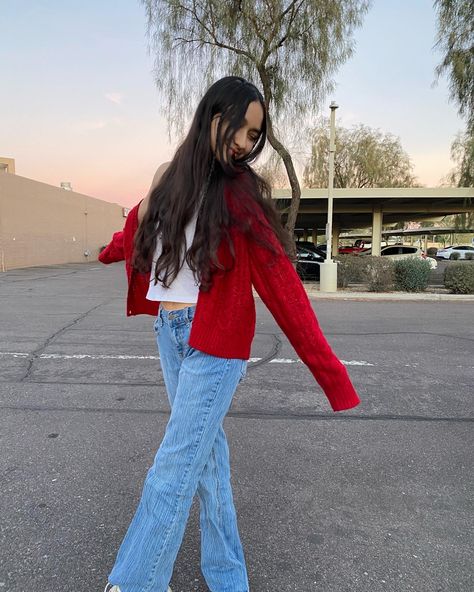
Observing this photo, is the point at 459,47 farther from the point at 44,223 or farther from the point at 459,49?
the point at 44,223

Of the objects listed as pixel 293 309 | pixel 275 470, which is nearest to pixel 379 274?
pixel 275 470

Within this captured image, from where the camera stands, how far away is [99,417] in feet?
11.8

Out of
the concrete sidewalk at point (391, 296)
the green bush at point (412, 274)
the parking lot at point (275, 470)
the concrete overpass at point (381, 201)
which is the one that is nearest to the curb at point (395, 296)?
the concrete sidewalk at point (391, 296)

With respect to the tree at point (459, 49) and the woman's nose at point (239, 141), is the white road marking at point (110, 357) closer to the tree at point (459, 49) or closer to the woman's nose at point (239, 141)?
the woman's nose at point (239, 141)

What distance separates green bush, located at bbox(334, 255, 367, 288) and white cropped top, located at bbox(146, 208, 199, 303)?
1283 centimetres

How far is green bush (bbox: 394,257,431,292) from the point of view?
13.4 m

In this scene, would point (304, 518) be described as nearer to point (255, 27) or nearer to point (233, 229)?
point (233, 229)

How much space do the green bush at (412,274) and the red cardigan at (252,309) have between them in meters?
12.9

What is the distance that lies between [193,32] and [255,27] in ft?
5.97

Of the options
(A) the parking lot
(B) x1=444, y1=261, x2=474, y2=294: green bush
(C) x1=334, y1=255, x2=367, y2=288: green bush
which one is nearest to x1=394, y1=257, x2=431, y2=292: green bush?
(B) x1=444, y1=261, x2=474, y2=294: green bush

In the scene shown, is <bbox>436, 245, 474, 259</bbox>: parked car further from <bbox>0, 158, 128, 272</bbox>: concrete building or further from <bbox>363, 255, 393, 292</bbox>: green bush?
<bbox>0, 158, 128, 272</bbox>: concrete building

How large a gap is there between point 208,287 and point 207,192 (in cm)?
29

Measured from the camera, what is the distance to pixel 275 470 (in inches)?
111

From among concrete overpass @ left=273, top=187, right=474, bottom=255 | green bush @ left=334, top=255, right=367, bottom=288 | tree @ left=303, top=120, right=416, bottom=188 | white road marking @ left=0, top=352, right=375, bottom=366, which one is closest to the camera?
white road marking @ left=0, top=352, right=375, bottom=366
